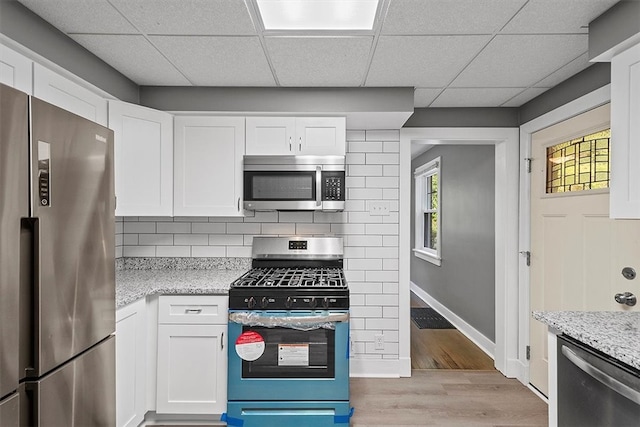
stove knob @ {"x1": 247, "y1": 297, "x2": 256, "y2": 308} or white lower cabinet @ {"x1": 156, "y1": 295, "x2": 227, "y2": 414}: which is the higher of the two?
stove knob @ {"x1": 247, "y1": 297, "x2": 256, "y2": 308}

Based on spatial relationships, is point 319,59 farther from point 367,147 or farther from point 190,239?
point 190,239

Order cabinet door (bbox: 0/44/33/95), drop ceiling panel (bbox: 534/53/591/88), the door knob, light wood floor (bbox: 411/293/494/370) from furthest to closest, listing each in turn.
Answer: light wood floor (bbox: 411/293/494/370) → drop ceiling panel (bbox: 534/53/591/88) → the door knob → cabinet door (bbox: 0/44/33/95)

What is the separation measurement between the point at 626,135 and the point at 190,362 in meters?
2.57

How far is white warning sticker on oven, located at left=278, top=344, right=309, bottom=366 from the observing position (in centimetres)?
227

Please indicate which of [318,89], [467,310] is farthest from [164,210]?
[467,310]

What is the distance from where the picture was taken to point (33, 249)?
112 cm

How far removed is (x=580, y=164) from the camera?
7.89ft

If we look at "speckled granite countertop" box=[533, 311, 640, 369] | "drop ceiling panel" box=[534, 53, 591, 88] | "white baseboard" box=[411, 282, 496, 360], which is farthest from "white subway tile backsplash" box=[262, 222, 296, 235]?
"white baseboard" box=[411, 282, 496, 360]

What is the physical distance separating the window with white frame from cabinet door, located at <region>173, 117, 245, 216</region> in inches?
134

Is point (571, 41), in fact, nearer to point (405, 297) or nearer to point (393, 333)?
point (405, 297)

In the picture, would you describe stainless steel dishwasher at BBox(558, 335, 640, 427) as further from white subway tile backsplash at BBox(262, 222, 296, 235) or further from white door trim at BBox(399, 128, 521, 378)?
white subway tile backsplash at BBox(262, 222, 296, 235)

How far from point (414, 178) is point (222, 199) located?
4.65 meters

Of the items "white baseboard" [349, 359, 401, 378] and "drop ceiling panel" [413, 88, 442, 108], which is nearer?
"drop ceiling panel" [413, 88, 442, 108]

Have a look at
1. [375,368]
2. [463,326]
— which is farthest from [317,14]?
[463,326]
